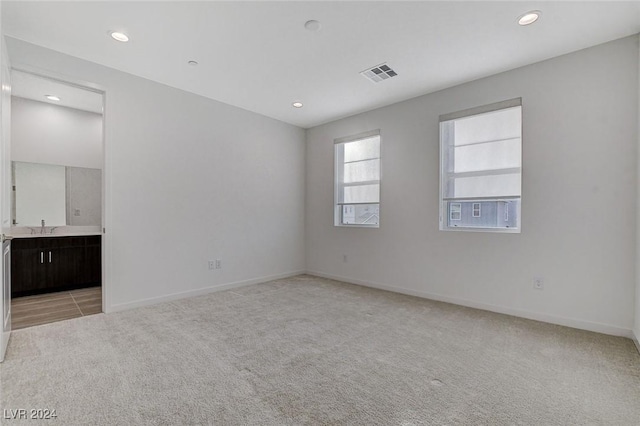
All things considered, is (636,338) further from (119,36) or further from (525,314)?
(119,36)

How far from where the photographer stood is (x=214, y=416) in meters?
1.68

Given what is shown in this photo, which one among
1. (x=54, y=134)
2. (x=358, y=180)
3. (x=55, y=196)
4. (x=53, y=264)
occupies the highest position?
(x=54, y=134)

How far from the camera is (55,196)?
472 centimetres

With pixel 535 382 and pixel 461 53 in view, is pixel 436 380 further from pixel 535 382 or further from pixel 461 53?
pixel 461 53

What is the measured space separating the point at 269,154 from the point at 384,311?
Answer: 314 centimetres

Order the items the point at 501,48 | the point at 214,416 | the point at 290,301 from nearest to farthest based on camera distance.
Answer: the point at 214,416 → the point at 501,48 → the point at 290,301

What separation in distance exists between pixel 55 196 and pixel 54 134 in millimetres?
959

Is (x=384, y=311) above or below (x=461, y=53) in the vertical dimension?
Result: below

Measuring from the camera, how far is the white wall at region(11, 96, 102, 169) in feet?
14.4

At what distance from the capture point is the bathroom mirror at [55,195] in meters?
4.46

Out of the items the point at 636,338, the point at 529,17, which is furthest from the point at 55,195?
the point at 636,338

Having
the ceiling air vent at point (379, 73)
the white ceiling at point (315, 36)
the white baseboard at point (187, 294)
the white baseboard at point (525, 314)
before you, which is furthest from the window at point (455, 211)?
the white baseboard at point (187, 294)

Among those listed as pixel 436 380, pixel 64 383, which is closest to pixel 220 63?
pixel 64 383

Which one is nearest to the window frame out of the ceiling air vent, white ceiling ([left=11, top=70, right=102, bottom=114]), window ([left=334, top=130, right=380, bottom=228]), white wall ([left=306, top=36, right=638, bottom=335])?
white wall ([left=306, top=36, right=638, bottom=335])
